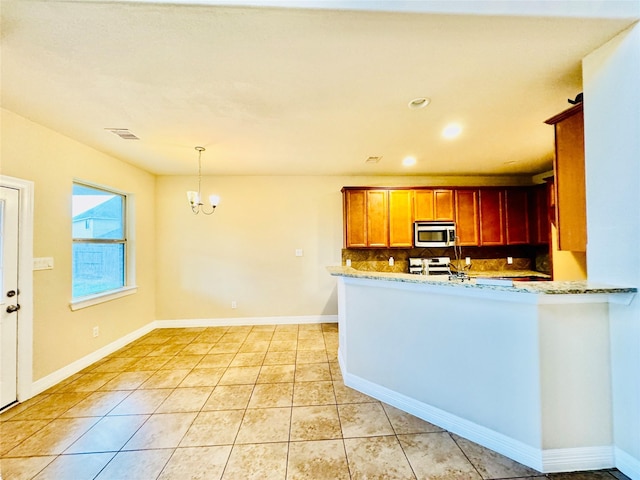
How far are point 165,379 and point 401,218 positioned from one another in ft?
12.3

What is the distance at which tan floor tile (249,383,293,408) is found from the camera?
2309mm

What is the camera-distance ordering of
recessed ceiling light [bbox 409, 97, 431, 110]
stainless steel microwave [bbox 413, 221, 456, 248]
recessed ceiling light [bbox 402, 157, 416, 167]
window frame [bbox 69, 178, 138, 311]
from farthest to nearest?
stainless steel microwave [bbox 413, 221, 456, 248], recessed ceiling light [bbox 402, 157, 416, 167], window frame [bbox 69, 178, 138, 311], recessed ceiling light [bbox 409, 97, 431, 110]

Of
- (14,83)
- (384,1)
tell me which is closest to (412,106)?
(384,1)

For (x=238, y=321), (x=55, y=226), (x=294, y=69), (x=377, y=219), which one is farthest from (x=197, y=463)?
(x=377, y=219)

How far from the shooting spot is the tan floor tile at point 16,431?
6.11 ft

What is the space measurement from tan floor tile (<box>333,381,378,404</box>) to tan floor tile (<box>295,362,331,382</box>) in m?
0.22

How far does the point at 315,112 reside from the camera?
238 centimetres

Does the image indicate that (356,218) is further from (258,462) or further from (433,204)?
(258,462)

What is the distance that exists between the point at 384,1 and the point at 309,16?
14.8 inches

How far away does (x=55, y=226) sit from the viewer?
2.78 meters

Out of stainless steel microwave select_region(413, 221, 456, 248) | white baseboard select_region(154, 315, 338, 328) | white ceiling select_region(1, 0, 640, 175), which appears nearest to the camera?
white ceiling select_region(1, 0, 640, 175)

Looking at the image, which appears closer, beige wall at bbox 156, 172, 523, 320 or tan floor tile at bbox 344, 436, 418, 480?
tan floor tile at bbox 344, 436, 418, 480

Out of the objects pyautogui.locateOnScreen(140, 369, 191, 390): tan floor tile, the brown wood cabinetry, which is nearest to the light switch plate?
pyautogui.locateOnScreen(140, 369, 191, 390): tan floor tile

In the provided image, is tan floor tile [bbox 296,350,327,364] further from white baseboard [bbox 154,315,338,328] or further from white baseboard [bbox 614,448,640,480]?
white baseboard [bbox 614,448,640,480]
